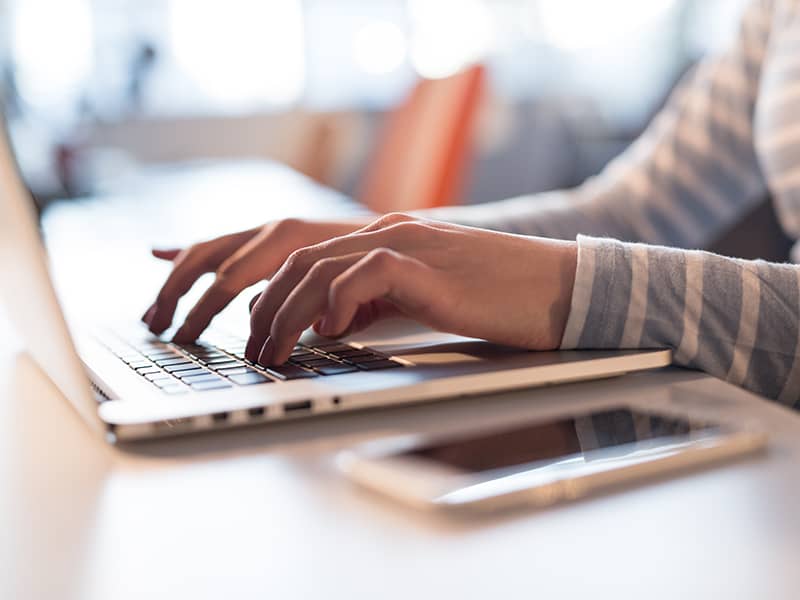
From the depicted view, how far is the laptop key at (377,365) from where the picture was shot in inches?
23.2

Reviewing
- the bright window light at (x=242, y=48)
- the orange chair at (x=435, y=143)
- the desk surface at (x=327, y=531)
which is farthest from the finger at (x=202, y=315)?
the bright window light at (x=242, y=48)

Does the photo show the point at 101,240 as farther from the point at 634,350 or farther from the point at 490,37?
the point at 490,37

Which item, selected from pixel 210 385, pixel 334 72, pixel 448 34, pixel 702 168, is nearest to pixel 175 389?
pixel 210 385

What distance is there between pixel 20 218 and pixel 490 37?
519cm

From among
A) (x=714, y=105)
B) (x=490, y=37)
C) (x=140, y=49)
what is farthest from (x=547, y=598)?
(x=490, y=37)

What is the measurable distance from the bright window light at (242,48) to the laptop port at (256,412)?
445cm

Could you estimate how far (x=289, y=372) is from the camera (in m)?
0.58

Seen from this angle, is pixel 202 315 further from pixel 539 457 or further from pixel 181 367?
pixel 539 457

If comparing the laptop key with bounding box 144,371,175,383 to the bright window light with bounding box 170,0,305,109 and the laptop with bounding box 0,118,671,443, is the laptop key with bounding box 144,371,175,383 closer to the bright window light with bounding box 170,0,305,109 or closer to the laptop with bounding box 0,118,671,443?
the laptop with bounding box 0,118,671,443

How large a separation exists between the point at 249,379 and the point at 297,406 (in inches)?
2.4

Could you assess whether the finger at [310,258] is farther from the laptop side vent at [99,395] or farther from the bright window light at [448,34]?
the bright window light at [448,34]

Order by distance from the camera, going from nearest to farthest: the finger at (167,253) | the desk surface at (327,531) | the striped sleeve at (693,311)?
the desk surface at (327,531)
the striped sleeve at (693,311)
the finger at (167,253)

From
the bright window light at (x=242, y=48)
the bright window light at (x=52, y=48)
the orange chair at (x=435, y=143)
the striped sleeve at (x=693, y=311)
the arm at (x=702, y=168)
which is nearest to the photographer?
the striped sleeve at (x=693, y=311)

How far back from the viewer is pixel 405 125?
2352mm
